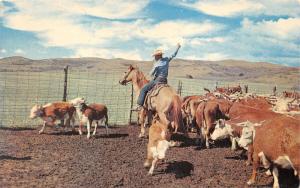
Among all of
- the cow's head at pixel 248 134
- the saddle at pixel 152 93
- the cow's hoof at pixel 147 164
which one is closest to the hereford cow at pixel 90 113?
the saddle at pixel 152 93

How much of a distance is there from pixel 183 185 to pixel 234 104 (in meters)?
4.35

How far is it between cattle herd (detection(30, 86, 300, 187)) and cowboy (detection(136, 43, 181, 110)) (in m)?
1.31

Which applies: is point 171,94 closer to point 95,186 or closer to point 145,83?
point 145,83

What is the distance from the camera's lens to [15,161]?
962cm

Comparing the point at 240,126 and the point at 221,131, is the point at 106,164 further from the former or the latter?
the point at 240,126

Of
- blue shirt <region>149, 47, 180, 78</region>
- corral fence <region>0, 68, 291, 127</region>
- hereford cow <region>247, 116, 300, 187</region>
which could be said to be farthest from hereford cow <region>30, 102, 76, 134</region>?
hereford cow <region>247, 116, 300, 187</region>

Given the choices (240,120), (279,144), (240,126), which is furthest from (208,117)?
(279,144)

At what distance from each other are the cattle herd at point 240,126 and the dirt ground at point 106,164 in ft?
1.19

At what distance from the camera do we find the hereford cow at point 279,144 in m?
7.57

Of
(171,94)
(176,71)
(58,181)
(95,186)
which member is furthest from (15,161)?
(176,71)

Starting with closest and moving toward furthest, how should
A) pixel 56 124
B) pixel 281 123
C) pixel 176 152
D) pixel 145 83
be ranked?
1. pixel 281 123
2. pixel 176 152
3. pixel 56 124
4. pixel 145 83

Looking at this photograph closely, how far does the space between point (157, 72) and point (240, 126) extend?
3872 millimetres

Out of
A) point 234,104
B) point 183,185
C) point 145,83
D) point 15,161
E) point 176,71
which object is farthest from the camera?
point 176,71

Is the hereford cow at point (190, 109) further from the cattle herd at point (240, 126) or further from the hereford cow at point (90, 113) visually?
the hereford cow at point (90, 113)
